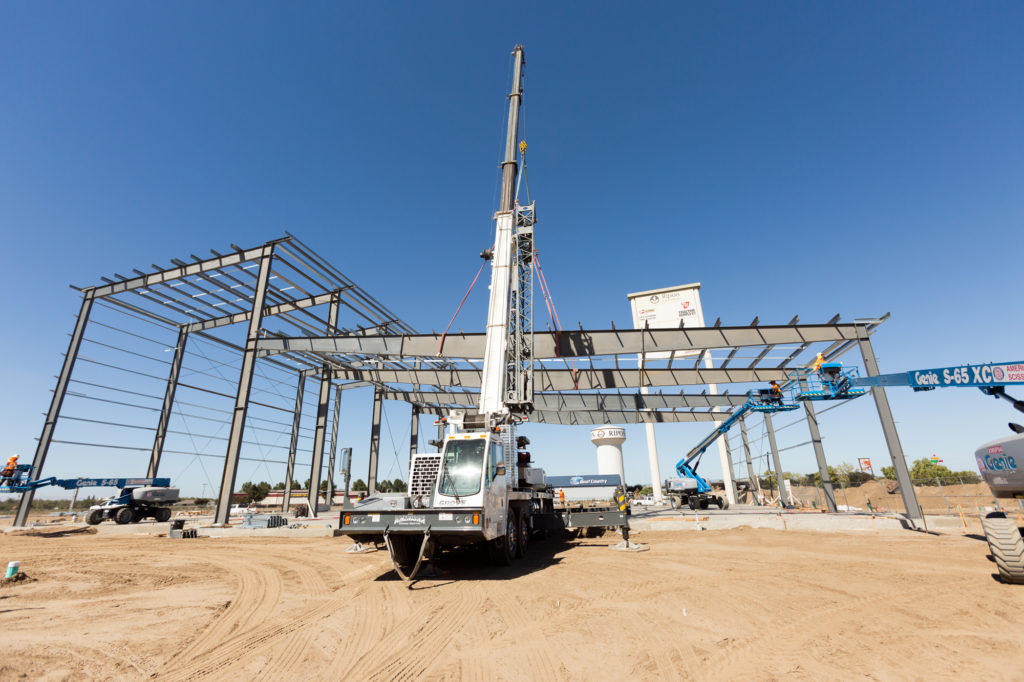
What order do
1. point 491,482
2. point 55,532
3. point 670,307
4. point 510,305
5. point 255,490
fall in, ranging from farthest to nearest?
point 255,490
point 670,307
point 55,532
point 510,305
point 491,482

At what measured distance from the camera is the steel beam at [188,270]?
2061cm

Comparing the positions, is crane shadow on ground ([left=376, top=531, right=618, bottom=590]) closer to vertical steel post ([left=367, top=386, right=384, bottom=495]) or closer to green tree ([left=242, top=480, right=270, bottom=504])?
vertical steel post ([left=367, top=386, right=384, bottom=495])

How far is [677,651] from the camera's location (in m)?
4.77

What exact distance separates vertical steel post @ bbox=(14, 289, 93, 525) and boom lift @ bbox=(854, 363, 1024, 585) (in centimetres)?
3356

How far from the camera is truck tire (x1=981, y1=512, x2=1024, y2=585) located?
6859 mm

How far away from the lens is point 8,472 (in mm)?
19766

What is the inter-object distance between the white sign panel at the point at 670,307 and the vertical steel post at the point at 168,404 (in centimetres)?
2818

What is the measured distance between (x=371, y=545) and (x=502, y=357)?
748 centimetres

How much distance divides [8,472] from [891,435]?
3653 centimetres

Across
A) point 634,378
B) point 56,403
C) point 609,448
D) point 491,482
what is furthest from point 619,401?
point 56,403

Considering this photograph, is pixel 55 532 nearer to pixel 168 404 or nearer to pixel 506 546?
pixel 168 404

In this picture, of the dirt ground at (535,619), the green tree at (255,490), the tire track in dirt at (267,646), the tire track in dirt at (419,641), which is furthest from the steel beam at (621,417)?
the green tree at (255,490)

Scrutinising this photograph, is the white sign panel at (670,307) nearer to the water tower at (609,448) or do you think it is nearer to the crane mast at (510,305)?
the water tower at (609,448)

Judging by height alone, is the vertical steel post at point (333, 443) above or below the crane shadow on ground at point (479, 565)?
above
